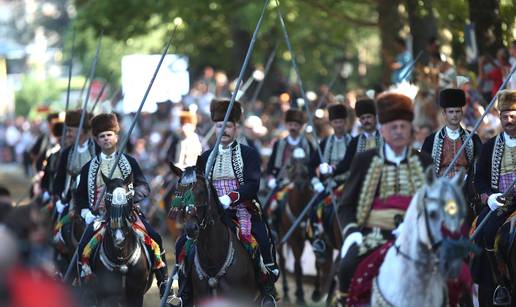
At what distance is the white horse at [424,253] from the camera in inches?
353

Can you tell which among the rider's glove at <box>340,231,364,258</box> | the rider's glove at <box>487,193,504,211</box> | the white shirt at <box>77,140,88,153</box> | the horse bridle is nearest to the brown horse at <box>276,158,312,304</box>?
the white shirt at <box>77,140,88,153</box>

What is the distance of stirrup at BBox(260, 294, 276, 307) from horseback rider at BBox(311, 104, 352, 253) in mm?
4502

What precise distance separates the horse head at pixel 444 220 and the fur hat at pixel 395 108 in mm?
954

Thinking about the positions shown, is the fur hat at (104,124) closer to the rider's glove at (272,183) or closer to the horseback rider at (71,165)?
the horseback rider at (71,165)

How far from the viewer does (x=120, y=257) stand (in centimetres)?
1345

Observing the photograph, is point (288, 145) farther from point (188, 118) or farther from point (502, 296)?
point (502, 296)

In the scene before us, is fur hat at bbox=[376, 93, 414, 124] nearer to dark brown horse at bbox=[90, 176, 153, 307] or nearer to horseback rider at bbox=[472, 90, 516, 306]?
horseback rider at bbox=[472, 90, 516, 306]

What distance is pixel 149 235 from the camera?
14.1m

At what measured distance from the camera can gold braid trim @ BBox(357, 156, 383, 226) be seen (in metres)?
10.1

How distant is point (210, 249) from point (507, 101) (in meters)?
3.23

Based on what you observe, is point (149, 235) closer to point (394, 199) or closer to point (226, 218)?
point (226, 218)

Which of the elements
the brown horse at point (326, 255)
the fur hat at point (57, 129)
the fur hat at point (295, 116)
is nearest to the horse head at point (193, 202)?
the brown horse at point (326, 255)

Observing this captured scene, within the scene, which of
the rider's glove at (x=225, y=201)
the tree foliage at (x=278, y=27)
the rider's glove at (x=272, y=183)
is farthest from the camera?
the tree foliage at (x=278, y=27)

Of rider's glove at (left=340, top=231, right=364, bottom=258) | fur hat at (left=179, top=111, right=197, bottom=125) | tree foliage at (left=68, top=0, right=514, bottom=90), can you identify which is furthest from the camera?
tree foliage at (left=68, top=0, right=514, bottom=90)
